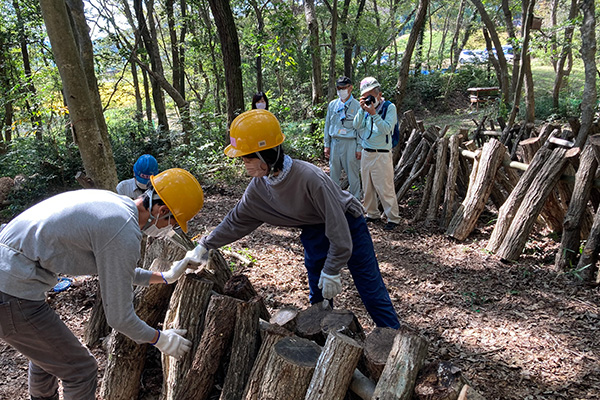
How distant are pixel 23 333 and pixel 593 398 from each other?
334 cm

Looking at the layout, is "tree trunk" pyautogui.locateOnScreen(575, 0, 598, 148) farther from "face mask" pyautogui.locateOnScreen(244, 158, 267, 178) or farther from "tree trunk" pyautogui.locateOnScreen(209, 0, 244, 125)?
"tree trunk" pyautogui.locateOnScreen(209, 0, 244, 125)

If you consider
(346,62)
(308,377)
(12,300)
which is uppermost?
(346,62)

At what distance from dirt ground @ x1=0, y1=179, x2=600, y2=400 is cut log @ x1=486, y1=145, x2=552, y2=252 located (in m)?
0.22

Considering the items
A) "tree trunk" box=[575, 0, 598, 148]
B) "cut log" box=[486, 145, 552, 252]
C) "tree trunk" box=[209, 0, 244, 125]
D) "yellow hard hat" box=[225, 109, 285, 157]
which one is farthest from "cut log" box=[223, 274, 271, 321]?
"tree trunk" box=[209, 0, 244, 125]

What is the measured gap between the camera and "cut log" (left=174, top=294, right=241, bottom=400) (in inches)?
95.3

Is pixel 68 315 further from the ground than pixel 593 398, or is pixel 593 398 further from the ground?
pixel 68 315

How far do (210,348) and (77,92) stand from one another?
117 inches

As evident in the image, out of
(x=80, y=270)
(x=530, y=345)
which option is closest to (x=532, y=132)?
(x=530, y=345)

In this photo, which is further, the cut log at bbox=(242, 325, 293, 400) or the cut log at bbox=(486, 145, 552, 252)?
the cut log at bbox=(486, 145, 552, 252)

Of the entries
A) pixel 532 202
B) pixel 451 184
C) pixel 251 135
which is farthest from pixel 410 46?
pixel 251 135

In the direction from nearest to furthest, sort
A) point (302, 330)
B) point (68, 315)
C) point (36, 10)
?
1. point (302, 330)
2. point (68, 315)
3. point (36, 10)

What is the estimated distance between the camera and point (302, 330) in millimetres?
2387

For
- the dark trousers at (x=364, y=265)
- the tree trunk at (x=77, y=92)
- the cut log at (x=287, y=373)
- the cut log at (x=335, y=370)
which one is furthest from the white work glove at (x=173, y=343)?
the tree trunk at (x=77, y=92)

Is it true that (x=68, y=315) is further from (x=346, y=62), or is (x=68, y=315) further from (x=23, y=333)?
(x=346, y=62)
